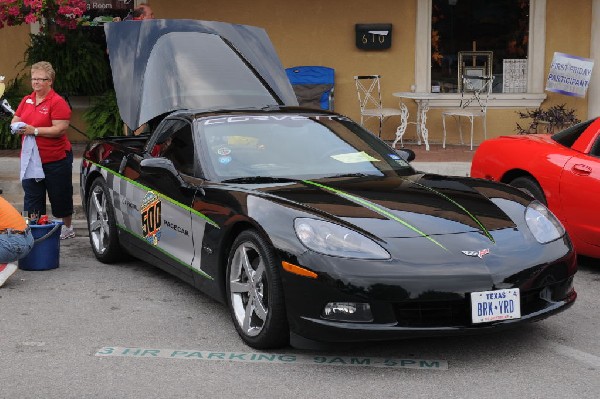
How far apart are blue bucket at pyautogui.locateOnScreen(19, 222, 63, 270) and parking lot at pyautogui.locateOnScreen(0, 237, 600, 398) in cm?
93

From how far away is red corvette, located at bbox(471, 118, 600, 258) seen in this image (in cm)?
726

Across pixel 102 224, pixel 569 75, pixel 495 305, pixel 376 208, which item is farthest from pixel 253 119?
pixel 569 75

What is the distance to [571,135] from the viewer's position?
7.84 meters

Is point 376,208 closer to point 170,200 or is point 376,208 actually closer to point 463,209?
point 463,209

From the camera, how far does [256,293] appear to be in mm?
5445

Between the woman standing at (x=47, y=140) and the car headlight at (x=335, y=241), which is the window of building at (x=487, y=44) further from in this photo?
the car headlight at (x=335, y=241)

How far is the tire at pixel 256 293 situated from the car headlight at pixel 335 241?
23 centimetres

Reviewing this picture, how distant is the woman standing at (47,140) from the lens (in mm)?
8539

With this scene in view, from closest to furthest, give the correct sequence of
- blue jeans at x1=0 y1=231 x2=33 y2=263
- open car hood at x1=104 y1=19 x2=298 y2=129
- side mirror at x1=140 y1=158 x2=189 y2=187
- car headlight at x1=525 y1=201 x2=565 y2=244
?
car headlight at x1=525 y1=201 x2=565 y2=244
side mirror at x1=140 y1=158 x2=189 y2=187
blue jeans at x1=0 y1=231 x2=33 y2=263
open car hood at x1=104 y1=19 x2=298 y2=129

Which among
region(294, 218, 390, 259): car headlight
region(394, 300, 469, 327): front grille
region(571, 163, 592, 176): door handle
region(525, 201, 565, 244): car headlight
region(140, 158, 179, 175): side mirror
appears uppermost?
region(140, 158, 179, 175): side mirror

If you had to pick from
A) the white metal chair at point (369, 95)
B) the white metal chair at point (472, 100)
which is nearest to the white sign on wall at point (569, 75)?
the white metal chair at point (472, 100)

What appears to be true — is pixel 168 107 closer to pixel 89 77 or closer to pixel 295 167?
pixel 295 167

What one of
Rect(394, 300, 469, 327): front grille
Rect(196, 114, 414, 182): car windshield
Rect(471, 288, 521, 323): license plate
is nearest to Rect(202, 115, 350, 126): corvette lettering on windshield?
Rect(196, 114, 414, 182): car windshield

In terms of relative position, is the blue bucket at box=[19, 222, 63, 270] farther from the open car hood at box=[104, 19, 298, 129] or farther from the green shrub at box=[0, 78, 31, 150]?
the green shrub at box=[0, 78, 31, 150]
